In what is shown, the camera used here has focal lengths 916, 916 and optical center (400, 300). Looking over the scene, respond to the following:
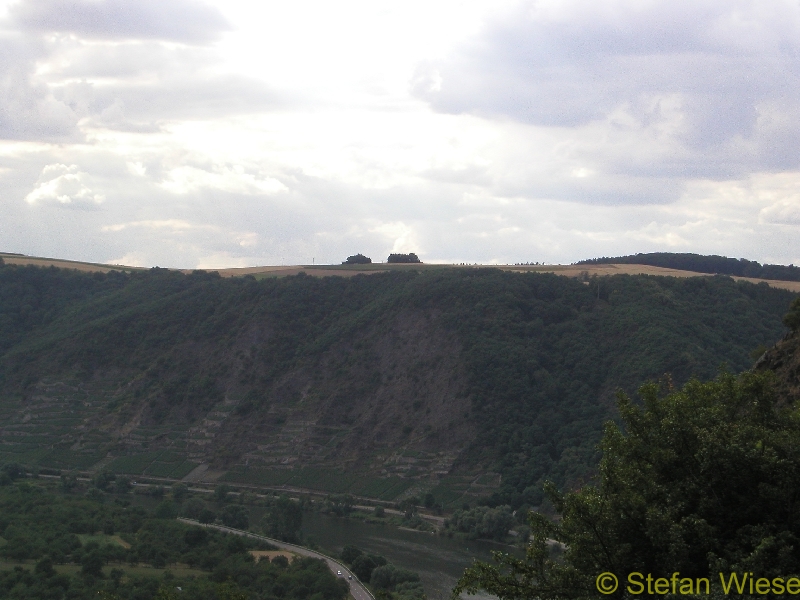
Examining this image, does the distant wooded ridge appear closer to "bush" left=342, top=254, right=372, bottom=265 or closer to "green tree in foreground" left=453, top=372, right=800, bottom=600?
"bush" left=342, top=254, right=372, bottom=265

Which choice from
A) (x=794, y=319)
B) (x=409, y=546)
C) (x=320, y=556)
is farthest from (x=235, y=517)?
(x=794, y=319)

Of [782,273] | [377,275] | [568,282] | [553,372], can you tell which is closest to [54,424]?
[377,275]

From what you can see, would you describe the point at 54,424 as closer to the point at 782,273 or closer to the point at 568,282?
the point at 568,282

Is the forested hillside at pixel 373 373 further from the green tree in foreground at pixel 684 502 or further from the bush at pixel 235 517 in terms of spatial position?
the green tree in foreground at pixel 684 502

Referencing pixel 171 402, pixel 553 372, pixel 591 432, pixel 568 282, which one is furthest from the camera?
pixel 568 282

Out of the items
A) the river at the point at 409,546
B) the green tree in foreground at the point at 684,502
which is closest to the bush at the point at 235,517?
the river at the point at 409,546

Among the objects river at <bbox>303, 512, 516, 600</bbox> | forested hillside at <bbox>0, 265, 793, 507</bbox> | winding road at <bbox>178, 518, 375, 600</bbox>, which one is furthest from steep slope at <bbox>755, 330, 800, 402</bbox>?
forested hillside at <bbox>0, 265, 793, 507</bbox>
